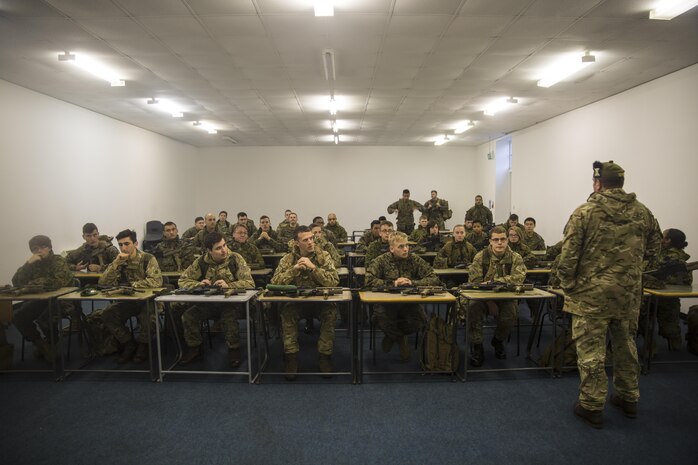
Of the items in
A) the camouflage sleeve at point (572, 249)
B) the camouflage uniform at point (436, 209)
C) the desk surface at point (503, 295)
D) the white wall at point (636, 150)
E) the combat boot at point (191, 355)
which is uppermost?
the white wall at point (636, 150)

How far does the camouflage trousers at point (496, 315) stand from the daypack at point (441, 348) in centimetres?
38

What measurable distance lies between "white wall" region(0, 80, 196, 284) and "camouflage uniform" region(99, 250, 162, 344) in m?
3.06

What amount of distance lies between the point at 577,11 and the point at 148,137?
35.3 feet

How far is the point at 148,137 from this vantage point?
36.0 feet

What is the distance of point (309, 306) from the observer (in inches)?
172

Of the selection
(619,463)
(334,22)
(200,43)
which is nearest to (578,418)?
(619,463)

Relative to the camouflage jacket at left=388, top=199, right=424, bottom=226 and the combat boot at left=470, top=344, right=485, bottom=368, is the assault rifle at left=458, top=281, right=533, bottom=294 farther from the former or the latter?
the camouflage jacket at left=388, top=199, right=424, bottom=226

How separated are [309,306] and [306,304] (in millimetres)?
73

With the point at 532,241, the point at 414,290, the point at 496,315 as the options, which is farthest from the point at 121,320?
the point at 532,241

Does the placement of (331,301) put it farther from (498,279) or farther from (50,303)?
(50,303)

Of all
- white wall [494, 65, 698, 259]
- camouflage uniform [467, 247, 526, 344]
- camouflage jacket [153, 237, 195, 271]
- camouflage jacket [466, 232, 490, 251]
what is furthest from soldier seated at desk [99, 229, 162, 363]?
white wall [494, 65, 698, 259]

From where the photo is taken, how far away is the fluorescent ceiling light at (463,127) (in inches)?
400

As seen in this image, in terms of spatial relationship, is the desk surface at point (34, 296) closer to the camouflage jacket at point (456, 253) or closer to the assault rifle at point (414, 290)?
the assault rifle at point (414, 290)

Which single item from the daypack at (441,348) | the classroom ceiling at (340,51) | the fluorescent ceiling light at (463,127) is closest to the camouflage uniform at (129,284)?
the classroom ceiling at (340,51)
